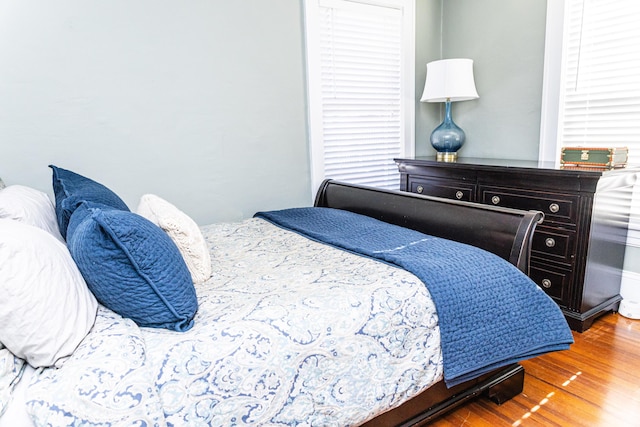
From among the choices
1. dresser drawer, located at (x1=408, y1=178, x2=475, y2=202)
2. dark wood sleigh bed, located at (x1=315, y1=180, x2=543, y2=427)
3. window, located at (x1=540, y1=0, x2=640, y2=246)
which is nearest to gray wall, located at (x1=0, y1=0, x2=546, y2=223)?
window, located at (x1=540, y1=0, x2=640, y2=246)

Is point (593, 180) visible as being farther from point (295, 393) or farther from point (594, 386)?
point (295, 393)

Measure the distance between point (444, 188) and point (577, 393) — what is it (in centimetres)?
152

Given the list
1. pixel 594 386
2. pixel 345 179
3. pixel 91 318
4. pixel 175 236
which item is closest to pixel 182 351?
pixel 91 318

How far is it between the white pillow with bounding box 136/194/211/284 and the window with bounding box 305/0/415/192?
1678 millimetres

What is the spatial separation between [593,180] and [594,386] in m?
1.03

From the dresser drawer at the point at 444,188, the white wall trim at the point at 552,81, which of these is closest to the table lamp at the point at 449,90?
the dresser drawer at the point at 444,188

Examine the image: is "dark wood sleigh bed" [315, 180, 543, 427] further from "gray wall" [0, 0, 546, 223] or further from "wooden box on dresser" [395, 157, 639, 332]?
"gray wall" [0, 0, 546, 223]

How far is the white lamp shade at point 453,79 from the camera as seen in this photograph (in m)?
3.06

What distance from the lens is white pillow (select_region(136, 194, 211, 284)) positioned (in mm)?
1488

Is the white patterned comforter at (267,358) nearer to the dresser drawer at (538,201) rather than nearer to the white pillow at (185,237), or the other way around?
the white pillow at (185,237)

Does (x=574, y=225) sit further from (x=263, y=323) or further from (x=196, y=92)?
(x=196, y=92)

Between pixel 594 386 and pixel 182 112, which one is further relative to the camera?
pixel 182 112

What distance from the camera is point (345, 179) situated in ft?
10.9

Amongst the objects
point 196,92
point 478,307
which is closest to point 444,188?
point 478,307
